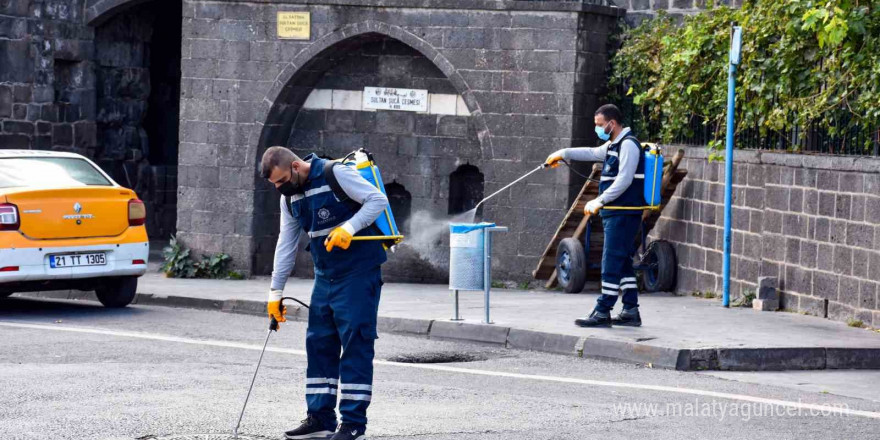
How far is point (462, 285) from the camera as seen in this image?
469 inches

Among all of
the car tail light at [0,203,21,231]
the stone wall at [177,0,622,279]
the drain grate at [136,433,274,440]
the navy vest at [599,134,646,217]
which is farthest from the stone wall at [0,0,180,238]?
the drain grate at [136,433,274,440]

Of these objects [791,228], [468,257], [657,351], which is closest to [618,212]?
[468,257]

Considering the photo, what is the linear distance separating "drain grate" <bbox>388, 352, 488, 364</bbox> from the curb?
2.41 ft

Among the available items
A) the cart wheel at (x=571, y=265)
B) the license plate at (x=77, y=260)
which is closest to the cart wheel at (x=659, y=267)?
the cart wheel at (x=571, y=265)

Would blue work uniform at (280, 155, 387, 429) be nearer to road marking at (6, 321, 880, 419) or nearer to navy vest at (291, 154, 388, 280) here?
navy vest at (291, 154, 388, 280)

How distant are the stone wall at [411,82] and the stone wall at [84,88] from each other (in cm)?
323

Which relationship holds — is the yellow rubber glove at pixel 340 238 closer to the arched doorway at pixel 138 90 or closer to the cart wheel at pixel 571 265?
the cart wheel at pixel 571 265

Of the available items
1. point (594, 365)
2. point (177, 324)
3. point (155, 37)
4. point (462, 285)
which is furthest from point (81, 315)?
point (155, 37)

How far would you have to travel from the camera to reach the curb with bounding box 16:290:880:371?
10.6 meters

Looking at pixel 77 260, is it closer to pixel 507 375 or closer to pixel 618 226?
pixel 507 375

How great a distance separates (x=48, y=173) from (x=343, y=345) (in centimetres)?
678

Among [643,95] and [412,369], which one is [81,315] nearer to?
[412,369]

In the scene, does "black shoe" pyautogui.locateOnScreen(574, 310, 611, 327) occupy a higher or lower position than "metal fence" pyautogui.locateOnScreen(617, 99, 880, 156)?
lower

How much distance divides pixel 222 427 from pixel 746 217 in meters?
7.76
